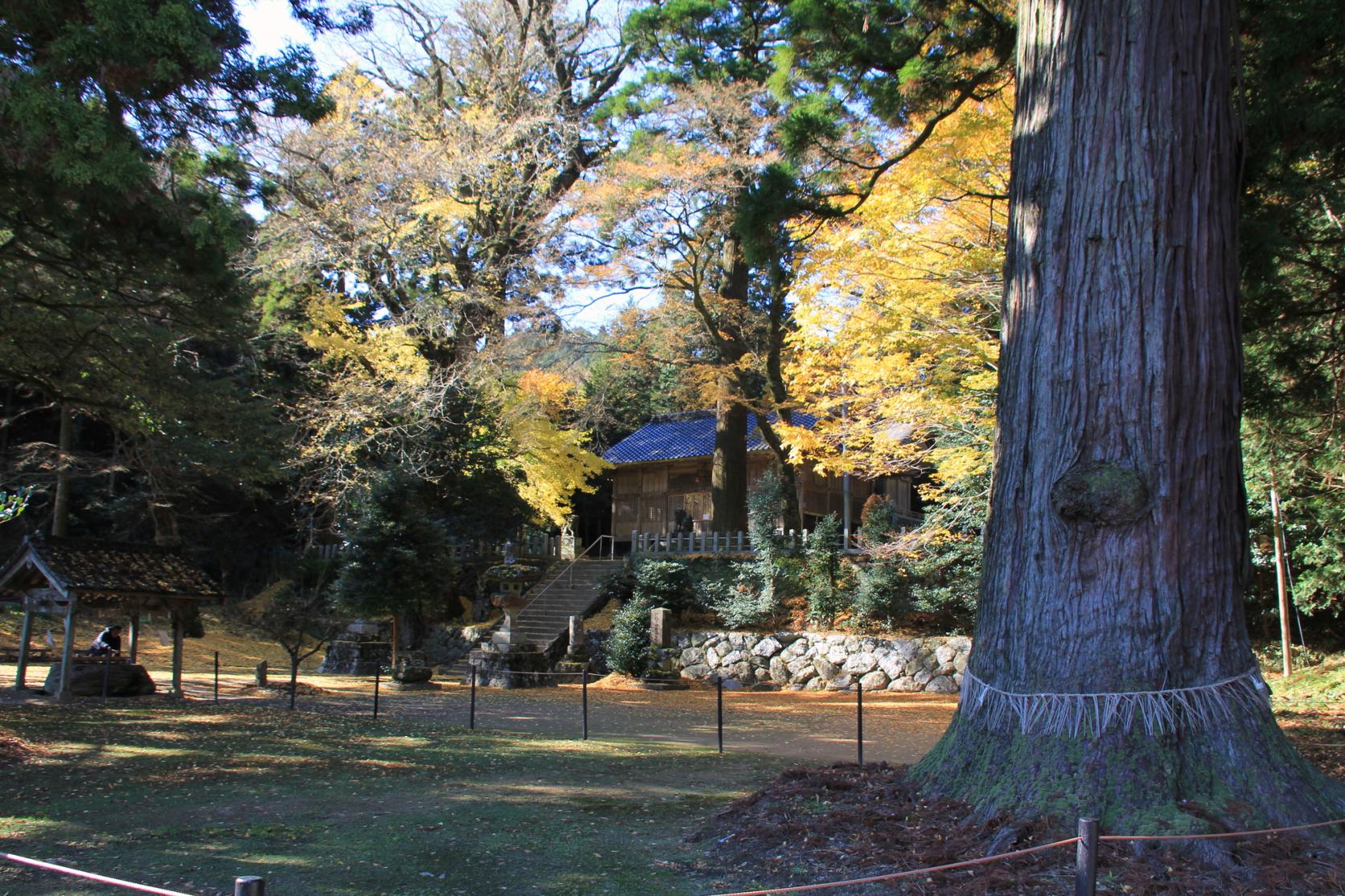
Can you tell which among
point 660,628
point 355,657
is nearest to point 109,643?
point 355,657

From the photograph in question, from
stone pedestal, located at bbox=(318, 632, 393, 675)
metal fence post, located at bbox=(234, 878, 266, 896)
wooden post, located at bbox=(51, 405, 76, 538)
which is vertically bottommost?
stone pedestal, located at bbox=(318, 632, 393, 675)

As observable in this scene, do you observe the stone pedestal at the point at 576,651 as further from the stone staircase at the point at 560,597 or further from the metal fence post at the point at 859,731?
the metal fence post at the point at 859,731

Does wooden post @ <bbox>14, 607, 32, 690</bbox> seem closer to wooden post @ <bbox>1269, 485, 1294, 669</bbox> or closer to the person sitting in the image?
the person sitting

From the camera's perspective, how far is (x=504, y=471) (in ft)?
88.1

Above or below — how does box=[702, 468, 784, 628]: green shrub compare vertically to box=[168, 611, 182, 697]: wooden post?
above

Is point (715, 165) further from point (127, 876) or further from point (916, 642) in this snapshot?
point (127, 876)

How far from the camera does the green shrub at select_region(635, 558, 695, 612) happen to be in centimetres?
2327

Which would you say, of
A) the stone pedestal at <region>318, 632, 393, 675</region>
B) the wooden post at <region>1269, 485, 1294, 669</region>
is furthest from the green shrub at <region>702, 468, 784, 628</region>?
the wooden post at <region>1269, 485, 1294, 669</region>

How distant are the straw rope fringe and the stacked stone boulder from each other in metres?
14.6

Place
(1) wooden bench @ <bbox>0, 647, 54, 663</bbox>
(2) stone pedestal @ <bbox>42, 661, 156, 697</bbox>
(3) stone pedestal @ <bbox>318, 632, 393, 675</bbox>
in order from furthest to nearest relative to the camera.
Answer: (3) stone pedestal @ <bbox>318, 632, 393, 675</bbox> → (1) wooden bench @ <bbox>0, 647, 54, 663</bbox> → (2) stone pedestal @ <bbox>42, 661, 156, 697</bbox>

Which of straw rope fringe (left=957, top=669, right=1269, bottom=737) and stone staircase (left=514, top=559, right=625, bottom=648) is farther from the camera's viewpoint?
stone staircase (left=514, top=559, right=625, bottom=648)

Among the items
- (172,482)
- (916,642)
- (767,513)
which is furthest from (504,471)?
(916,642)

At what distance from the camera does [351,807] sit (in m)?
7.55

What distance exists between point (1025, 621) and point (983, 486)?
12389mm
